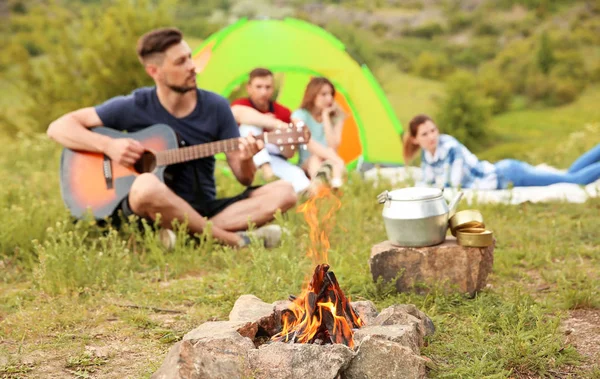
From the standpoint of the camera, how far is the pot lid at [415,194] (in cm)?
353

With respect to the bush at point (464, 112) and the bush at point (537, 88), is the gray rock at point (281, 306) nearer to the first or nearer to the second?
the bush at point (464, 112)

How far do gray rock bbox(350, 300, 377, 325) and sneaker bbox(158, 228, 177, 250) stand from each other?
5.70 ft

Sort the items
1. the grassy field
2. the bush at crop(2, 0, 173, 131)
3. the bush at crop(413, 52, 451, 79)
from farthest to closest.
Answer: the bush at crop(413, 52, 451, 79) < the bush at crop(2, 0, 173, 131) < the grassy field

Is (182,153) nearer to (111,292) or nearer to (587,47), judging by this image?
(111,292)

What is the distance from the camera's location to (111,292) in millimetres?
3932

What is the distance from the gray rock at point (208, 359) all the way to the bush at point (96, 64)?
7901 mm

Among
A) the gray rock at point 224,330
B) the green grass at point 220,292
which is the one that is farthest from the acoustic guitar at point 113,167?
the gray rock at point 224,330

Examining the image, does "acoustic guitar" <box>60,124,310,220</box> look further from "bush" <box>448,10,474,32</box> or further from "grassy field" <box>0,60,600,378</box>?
"bush" <box>448,10,474,32</box>

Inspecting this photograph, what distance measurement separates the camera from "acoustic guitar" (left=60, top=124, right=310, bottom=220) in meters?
4.67

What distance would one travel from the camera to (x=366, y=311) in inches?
122

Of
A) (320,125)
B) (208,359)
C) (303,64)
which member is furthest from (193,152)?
(303,64)

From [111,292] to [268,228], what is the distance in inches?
50.3

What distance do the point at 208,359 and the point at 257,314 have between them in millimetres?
617

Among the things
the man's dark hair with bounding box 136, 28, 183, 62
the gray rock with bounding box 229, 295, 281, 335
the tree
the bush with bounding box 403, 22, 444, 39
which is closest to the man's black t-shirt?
the man's dark hair with bounding box 136, 28, 183, 62
